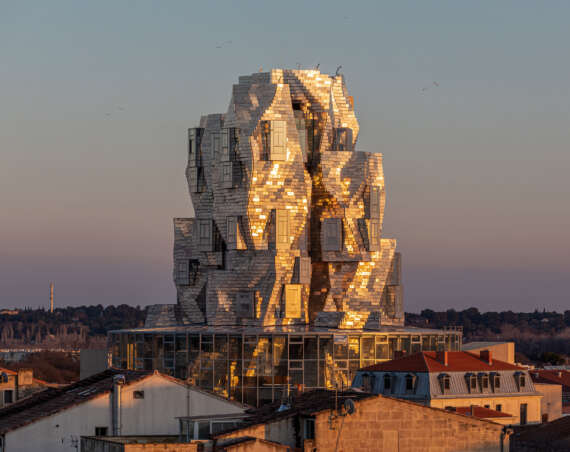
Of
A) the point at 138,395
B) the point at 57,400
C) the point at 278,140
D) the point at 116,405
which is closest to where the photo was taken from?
the point at 116,405

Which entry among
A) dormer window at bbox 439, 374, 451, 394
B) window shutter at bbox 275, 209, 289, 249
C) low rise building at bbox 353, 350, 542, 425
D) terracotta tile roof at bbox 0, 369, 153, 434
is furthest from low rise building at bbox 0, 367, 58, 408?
dormer window at bbox 439, 374, 451, 394

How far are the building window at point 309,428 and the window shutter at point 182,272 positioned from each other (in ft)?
192

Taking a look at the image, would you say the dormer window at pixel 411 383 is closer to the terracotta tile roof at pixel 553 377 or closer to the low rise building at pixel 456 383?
the low rise building at pixel 456 383

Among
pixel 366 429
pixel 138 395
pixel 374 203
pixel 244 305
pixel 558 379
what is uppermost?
pixel 374 203

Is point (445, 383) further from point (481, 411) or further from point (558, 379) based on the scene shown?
point (558, 379)

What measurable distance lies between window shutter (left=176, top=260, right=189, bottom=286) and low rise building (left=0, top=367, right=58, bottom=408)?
17.0 meters

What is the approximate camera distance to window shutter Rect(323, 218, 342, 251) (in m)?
109

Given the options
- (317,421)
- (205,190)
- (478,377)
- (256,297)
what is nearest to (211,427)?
(317,421)

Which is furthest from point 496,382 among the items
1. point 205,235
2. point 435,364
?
point 205,235

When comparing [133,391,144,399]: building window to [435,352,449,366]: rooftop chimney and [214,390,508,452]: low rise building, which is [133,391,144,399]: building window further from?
[435,352,449,366]: rooftop chimney

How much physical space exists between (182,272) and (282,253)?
36.1 feet

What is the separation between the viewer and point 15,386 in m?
96.9

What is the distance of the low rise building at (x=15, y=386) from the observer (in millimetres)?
95500

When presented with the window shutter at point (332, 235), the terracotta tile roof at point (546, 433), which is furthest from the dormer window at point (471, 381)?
the window shutter at point (332, 235)
